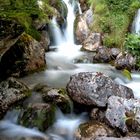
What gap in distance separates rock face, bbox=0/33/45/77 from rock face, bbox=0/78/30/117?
4.15ft

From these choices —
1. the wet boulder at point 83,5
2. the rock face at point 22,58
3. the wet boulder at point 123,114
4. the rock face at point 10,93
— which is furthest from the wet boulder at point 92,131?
the wet boulder at point 83,5

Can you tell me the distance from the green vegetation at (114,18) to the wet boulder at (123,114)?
5.10 metres

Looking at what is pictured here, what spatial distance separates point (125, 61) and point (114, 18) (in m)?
2.93

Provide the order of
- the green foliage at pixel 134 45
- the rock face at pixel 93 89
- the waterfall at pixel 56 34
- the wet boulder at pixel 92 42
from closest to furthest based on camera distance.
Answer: the rock face at pixel 93 89 < the green foliage at pixel 134 45 < the wet boulder at pixel 92 42 < the waterfall at pixel 56 34

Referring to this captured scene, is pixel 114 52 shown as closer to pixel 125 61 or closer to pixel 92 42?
pixel 125 61

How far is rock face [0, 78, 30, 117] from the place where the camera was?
664cm

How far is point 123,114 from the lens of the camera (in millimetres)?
6156

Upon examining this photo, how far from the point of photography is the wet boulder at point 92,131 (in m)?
5.79

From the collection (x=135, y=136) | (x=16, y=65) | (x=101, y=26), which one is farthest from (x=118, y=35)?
(x=135, y=136)

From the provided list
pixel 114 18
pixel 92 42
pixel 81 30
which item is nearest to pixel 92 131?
pixel 92 42

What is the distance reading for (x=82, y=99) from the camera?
6812 millimetres

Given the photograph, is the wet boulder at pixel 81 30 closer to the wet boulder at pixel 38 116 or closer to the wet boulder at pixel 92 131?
the wet boulder at pixel 38 116

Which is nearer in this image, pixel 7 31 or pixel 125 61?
pixel 7 31

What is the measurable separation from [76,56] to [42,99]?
4454mm
